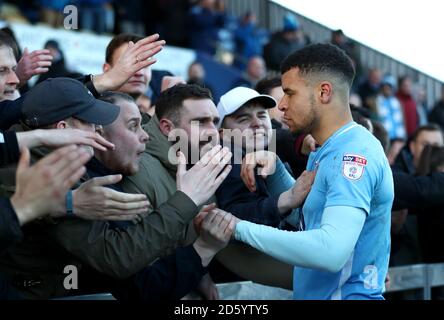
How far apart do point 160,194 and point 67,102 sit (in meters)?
0.90

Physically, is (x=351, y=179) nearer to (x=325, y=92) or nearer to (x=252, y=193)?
(x=325, y=92)

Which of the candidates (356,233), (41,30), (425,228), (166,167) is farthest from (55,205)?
(41,30)

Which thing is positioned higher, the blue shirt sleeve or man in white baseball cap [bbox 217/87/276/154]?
man in white baseball cap [bbox 217/87/276/154]

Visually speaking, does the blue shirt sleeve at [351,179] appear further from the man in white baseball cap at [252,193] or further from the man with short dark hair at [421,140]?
the man with short dark hair at [421,140]

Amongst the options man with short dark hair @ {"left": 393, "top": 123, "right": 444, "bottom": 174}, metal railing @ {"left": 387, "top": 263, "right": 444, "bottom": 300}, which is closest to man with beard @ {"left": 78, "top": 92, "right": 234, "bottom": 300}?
metal railing @ {"left": 387, "top": 263, "right": 444, "bottom": 300}

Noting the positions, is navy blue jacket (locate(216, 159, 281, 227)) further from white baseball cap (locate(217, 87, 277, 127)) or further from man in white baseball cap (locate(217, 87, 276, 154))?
white baseball cap (locate(217, 87, 277, 127))

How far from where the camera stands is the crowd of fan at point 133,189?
3.37 m

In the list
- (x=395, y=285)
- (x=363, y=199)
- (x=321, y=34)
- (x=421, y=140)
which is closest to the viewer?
(x=363, y=199)

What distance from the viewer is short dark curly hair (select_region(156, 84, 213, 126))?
4.86 m

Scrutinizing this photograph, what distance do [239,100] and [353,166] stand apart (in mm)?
1946

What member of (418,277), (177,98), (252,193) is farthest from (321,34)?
(252,193)

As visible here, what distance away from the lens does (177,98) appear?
491 cm

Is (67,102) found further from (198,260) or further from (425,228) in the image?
(425,228)

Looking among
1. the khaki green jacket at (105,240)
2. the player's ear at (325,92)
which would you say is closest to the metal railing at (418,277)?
the player's ear at (325,92)
